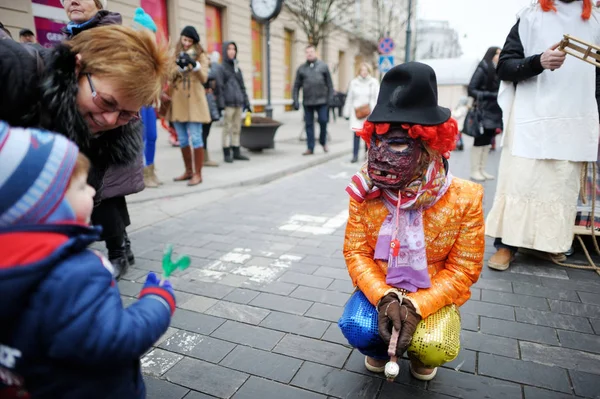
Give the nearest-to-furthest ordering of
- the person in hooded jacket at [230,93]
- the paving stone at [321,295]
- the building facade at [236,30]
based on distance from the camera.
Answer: the paving stone at [321,295], the person in hooded jacket at [230,93], the building facade at [236,30]

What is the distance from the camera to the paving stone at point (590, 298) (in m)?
2.95

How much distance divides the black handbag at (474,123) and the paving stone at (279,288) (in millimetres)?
4579

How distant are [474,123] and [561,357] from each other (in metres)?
4.90

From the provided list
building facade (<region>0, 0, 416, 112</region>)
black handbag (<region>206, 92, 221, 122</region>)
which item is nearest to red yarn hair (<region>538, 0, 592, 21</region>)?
building facade (<region>0, 0, 416, 112</region>)

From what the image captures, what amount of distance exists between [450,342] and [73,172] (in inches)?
62.9

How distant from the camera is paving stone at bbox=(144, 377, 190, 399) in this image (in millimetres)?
2020

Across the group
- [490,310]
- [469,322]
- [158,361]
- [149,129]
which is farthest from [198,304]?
[149,129]

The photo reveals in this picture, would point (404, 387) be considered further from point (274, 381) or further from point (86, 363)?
point (86, 363)

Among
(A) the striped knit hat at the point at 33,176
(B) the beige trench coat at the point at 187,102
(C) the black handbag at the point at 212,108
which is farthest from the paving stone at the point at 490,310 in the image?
(C) the black handbag at the point at 212,108

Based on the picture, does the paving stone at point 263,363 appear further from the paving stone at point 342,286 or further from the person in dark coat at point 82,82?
the person in dark coat at point 82,82

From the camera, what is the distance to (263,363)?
2.27m

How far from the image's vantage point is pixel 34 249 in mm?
944

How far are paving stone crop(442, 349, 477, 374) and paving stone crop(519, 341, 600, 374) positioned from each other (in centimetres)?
26

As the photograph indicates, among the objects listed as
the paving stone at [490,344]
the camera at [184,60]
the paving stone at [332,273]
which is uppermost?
the camera at [184,60]
